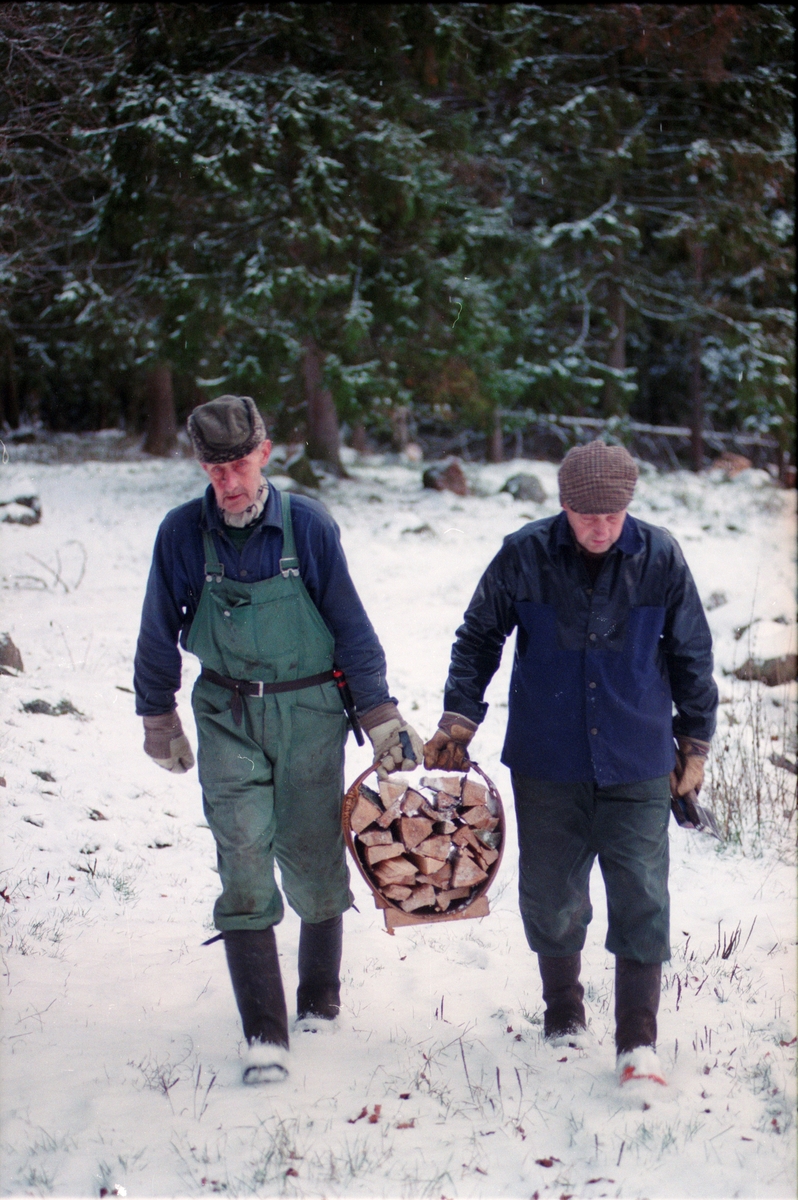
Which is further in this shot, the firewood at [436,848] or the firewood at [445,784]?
the firewood at [445,784]

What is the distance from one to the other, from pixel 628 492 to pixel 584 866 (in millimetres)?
1272

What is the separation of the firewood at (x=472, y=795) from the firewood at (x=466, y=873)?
17 centimetres

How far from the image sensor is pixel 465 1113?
3.07 metres

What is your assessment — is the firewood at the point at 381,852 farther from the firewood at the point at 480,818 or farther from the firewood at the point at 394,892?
Answer: the firewood at the point at 480,818

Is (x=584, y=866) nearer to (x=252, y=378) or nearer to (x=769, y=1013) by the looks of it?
(x=769, y=1013)

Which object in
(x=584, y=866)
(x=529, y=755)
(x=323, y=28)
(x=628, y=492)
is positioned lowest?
(x=584, y=866)

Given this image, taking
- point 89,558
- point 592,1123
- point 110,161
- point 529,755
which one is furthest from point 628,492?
point 110,161

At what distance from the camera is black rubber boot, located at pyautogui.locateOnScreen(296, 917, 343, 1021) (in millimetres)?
3539

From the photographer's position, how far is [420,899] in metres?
3.31

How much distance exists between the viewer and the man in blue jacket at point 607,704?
3146 mm

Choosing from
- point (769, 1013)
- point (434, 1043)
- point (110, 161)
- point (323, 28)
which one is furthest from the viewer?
point (323, 28)

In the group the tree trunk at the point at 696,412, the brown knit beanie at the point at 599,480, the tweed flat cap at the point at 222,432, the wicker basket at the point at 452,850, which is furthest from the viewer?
the tree trunk at the point at 696,412

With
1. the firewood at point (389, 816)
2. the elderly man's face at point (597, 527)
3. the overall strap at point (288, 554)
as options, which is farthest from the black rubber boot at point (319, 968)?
the elderly man's face at point (597, 527)

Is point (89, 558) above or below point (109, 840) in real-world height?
above
